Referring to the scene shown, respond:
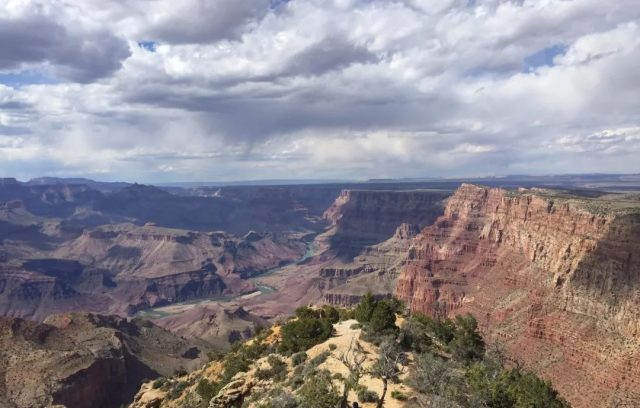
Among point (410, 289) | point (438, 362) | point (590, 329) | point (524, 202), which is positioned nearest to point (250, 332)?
point (410, 289)

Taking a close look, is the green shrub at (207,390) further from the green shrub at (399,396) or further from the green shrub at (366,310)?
the green shrub at (399,396)

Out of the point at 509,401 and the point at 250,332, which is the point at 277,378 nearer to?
the point at 509,401

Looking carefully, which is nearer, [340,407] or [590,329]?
[340,407]

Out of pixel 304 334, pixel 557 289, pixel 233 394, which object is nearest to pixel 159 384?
pixel 304 334

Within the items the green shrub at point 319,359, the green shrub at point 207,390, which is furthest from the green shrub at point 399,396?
the green shrub at point 207,390

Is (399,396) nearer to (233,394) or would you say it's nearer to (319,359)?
(319,359)

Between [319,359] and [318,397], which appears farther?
[319,359]
